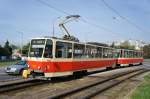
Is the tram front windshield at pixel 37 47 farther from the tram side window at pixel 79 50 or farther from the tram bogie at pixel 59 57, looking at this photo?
the tram side window at pixel 79 50

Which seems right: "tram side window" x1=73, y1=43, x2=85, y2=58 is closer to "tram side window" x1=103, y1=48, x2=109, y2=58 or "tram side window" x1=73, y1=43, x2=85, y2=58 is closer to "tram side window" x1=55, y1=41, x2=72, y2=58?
"tram side window" x1=55, y1=41, x2=72, y2=58

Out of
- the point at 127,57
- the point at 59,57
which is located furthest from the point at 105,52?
the point at 127,57

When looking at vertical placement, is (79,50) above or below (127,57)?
above

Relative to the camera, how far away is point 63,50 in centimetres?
2172

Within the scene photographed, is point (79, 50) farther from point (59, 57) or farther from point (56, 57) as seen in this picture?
point (56, 57)

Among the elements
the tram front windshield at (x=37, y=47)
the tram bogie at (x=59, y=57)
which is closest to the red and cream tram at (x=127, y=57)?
the tram bogie at (x=59, y=57)

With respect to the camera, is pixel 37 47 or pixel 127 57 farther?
pixel 127 57

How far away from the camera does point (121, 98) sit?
48.6 ft

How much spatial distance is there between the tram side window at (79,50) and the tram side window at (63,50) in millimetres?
1007

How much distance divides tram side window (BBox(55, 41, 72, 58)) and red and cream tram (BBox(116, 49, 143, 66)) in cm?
1940

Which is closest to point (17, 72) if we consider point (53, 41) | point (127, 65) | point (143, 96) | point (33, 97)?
point (53, 41)

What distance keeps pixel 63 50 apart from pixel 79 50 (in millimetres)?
Answer: 3302

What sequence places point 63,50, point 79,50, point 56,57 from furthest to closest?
point 79,50, point 63,50, point 56,57

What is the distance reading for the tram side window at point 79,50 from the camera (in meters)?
23.8
